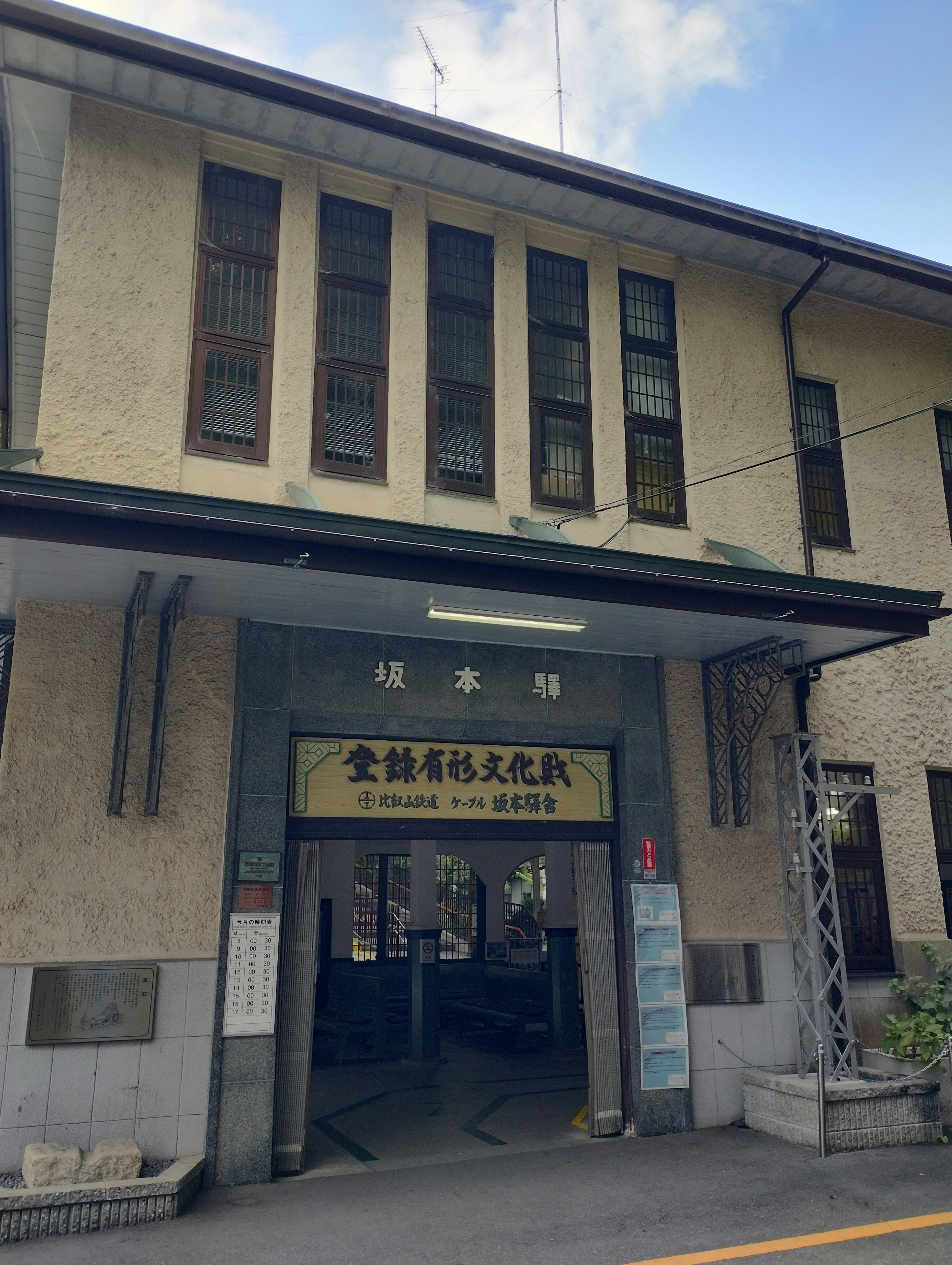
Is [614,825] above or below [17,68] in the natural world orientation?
below

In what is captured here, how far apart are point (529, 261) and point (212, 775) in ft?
24.2

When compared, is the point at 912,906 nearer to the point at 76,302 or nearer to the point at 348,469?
the point at 348,469

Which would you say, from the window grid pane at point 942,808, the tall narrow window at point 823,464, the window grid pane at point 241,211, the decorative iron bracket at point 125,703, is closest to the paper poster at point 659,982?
the window grid pane at point 942,808

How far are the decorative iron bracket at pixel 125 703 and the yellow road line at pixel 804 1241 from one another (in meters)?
5.56

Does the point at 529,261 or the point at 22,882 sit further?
the point at 529,261

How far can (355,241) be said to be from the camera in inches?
435

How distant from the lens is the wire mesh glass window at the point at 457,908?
23125mm

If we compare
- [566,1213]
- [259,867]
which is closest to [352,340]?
[259,867]

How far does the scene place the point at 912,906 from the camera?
1180cm

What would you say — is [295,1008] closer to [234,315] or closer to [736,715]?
[736,715]

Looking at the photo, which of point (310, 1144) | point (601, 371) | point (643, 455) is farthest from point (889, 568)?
point (310, 1144)

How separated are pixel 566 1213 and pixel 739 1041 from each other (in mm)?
3558

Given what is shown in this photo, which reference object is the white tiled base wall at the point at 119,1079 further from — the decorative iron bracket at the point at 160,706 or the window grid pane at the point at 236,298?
the window grid pane at the point at 236,298

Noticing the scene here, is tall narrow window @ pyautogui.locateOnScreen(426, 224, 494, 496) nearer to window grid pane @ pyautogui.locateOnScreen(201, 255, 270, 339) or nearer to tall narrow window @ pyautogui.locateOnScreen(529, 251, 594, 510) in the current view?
tall narrow window @ pyautogui.locateOnScreen(529, 251, 594, 510)
